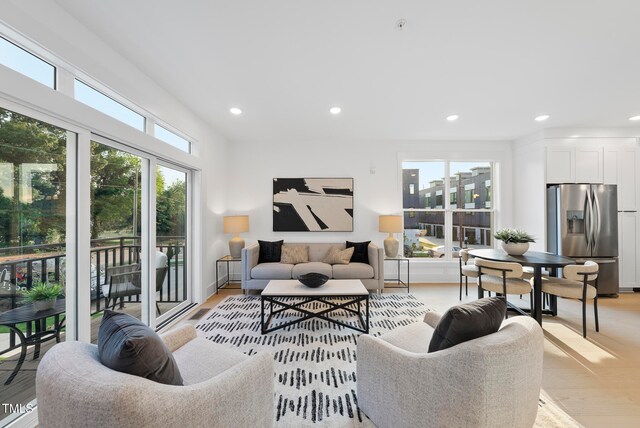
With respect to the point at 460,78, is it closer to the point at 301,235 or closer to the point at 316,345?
the point at 316,345

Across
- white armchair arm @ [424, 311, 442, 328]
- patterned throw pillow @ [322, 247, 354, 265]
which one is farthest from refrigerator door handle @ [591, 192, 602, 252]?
white armchair arm @ [424, 311, 442, 328]

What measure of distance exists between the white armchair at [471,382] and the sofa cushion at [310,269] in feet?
8.41

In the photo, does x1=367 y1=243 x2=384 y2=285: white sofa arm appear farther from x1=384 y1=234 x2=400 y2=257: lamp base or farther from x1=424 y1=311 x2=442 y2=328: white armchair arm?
x1=424 y1=311 x2=442 y2=328: white armchair arm

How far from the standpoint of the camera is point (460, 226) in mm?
5051

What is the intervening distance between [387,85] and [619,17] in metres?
1.71

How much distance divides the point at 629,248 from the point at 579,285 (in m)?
2.60

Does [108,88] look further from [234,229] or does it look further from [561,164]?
[561,164]

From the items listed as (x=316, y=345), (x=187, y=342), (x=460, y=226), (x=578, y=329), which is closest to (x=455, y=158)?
(x=460, y=226)

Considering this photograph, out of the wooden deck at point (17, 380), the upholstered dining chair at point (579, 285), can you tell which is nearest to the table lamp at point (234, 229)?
the wooden deck at point (17, 380)

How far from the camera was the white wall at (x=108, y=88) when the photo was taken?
1.57 m

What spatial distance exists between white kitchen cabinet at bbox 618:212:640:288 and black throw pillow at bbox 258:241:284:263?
565 cm

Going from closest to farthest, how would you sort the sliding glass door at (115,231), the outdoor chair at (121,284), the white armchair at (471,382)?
the white armchair at (471,382) < the sliding glass door at (115,231) < the outdoor chair at (121,284)

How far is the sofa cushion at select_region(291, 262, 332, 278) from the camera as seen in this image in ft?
13.0

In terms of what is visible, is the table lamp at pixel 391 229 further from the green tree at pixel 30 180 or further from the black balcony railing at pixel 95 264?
the green tree at pixel 30 180
